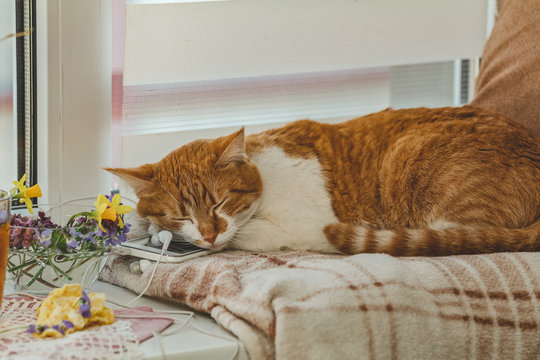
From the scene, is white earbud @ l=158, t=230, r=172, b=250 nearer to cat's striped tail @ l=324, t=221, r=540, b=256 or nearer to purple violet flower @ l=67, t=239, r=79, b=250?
purple violet flower @ l=67, t=239, r=79, b=250

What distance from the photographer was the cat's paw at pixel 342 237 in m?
1.49

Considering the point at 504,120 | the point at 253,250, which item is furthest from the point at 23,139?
the point at 504,120

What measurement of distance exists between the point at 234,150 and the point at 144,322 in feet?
1.69

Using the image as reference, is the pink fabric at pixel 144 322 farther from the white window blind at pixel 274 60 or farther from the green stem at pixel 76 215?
the white window blind at pixel 274 60

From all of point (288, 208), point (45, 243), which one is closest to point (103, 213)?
point (45, 243)

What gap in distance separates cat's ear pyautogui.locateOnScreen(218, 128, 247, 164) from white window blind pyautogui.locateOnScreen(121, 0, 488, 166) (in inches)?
15.0

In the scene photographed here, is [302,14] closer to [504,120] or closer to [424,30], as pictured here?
[424,30]

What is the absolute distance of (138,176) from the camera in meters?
1.54

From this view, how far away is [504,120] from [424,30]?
0.62 m

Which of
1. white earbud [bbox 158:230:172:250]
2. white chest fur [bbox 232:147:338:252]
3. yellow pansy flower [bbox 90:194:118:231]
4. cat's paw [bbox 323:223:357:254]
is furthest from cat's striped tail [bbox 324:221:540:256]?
yellow pansy flower [bbox 90:194:118:231]

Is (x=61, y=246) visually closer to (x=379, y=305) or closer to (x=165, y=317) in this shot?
(x=165, y=317)

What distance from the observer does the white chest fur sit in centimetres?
162

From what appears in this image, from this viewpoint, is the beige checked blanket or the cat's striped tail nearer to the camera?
the beige checked blanket

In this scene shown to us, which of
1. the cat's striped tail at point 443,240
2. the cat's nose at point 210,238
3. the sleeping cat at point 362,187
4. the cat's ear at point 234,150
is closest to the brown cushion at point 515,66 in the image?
the sleeping cat at point 362,187
